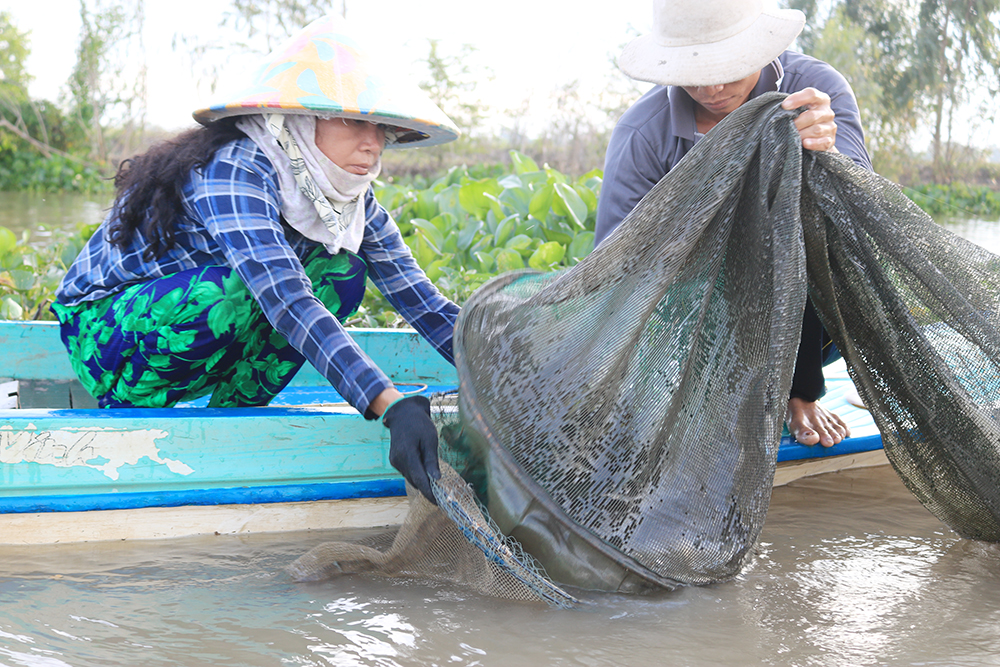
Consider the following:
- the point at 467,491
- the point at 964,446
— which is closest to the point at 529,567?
the point at 467,491

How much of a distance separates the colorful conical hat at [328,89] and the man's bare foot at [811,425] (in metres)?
1.19

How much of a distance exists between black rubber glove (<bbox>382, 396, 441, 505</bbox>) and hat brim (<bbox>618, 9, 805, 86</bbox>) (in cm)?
91

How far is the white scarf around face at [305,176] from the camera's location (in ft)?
6.31

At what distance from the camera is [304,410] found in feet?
6.70

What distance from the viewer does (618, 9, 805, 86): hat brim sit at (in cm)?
191

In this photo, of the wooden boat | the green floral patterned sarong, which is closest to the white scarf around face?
the green floral patterned sarong

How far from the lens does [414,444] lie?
1623 mm

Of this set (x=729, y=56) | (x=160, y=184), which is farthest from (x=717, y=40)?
(x=160, y=184)

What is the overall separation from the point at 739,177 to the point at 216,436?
120cm

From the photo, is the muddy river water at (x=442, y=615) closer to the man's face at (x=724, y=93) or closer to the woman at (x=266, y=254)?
the woman at (x=266, y=254)

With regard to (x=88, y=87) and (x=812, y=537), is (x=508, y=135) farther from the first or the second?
(x=812, y=537)

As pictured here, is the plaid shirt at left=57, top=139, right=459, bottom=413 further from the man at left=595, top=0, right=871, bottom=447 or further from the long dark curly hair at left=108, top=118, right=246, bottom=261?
the man at left=595, top=0, right=871, bottom=447

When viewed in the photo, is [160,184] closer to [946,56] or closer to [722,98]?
[722,98]

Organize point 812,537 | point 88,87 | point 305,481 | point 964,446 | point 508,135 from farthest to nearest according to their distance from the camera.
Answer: point 88,87 → point 508,135 → point 812,537 → point 305,481 → point 964,446
